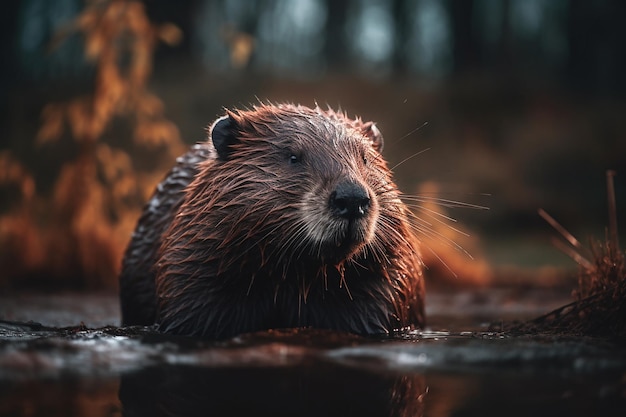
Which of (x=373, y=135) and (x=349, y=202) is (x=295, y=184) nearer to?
(x=349, y=202)

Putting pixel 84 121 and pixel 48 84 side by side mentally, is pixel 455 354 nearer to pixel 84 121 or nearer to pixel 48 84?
pixel 84 121

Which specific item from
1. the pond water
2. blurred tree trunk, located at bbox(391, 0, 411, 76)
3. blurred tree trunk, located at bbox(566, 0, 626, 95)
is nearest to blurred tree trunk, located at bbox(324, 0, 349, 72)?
blurred tree trunk, located at bbox(391, 0, 411, 76)

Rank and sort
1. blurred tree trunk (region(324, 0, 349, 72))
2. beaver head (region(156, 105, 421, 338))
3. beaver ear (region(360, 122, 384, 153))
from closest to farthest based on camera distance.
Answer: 1. beaver head (region(156, 105, 421, 338))
2. beaver ear (region(360, 122, 384, 153))
3. blurred tree trunk (region(324, 0, 349, 72))

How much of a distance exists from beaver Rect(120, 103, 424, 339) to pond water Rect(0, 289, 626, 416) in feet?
2.13

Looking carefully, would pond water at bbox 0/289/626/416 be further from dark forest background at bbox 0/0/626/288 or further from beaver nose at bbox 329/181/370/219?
dark forest background at bbox 0/0/626/288

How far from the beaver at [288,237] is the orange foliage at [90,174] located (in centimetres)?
384

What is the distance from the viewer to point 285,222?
13.6 feet

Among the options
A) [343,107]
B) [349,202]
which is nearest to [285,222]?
[349,202]

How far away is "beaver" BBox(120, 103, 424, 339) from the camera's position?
4.13m

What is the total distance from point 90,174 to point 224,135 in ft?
14.2

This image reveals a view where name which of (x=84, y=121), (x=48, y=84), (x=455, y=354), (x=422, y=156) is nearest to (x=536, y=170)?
(x=422, y=156)

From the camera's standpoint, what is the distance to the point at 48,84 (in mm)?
14570

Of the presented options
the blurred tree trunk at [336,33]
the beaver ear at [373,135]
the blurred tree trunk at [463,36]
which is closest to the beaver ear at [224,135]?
the beaver ear at [373,135]

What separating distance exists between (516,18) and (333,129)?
23230mm
